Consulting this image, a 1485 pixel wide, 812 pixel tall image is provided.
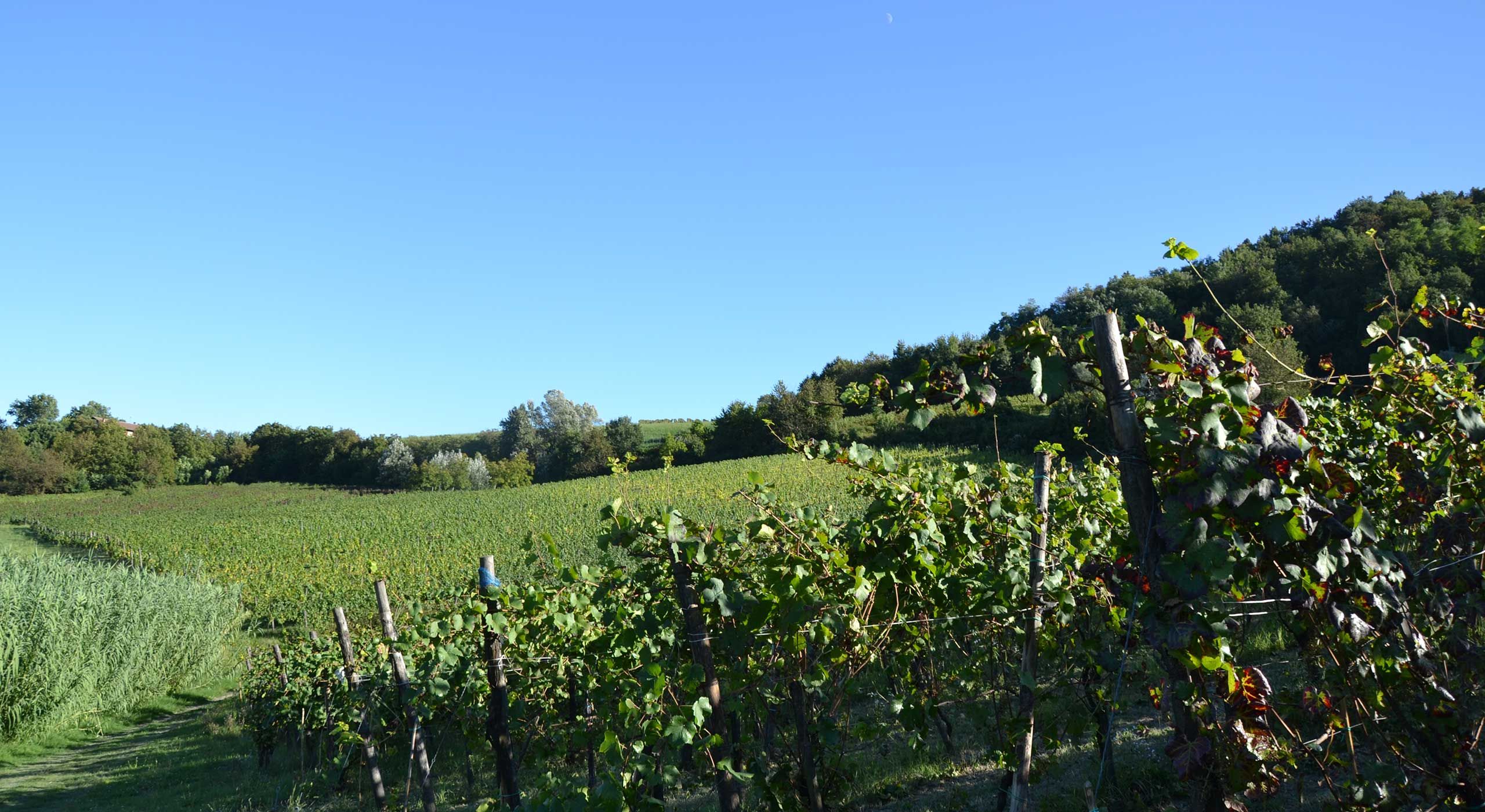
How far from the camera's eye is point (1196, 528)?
1896mm

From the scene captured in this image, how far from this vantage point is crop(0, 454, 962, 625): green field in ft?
71.9

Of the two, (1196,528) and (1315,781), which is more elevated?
(1196,528)

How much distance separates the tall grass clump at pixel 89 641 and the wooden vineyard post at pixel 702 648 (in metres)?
12.8

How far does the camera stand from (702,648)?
2756mm

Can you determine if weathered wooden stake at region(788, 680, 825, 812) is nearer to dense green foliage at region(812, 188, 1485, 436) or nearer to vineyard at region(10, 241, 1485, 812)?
vineyard at region(10, 241, 1485, 812)

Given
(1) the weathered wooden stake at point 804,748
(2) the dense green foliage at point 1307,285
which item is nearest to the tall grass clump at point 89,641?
(1) the weathered wooden stake at point 804,748

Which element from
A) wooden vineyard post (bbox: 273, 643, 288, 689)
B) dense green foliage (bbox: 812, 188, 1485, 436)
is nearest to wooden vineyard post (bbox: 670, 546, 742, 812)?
wooden vineyard post (bbox: 273, 643, 288, 689)

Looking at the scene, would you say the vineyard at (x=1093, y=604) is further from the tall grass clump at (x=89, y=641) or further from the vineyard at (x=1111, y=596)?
the tall grass clump at (x=89, y=641)

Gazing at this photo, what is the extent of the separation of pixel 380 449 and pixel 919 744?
2504 inches

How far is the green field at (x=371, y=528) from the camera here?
21922mm

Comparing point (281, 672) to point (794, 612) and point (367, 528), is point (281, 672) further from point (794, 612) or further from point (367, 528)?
point (367, 528)

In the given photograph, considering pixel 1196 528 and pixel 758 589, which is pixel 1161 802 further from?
pixel 1196 528

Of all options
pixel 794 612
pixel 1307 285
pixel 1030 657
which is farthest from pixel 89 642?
pixel 1307 285

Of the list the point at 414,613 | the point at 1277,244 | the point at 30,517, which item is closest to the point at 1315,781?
the point at 414,613
